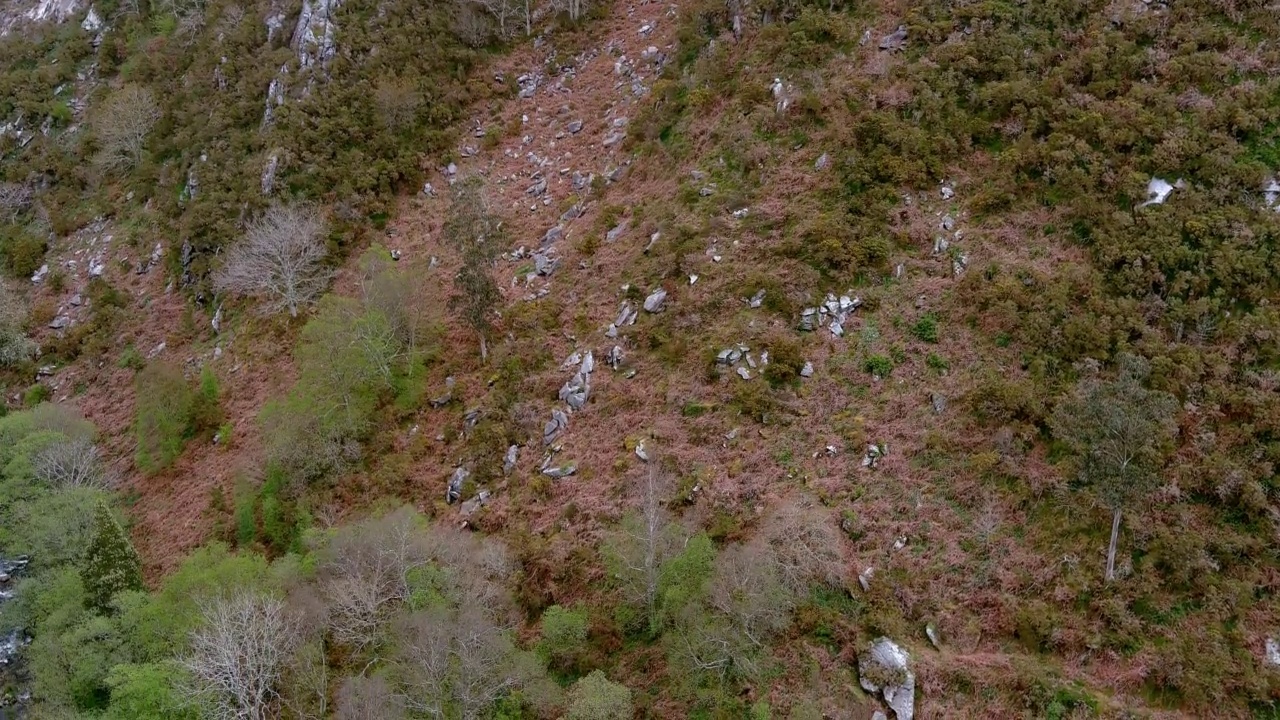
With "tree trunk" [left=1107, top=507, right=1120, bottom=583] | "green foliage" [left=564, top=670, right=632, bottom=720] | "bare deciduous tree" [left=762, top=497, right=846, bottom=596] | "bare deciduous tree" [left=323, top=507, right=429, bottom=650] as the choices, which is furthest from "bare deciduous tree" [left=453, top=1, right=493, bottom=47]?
"tree trunk" [left=1107, top=507, right=1120, bottom=583]

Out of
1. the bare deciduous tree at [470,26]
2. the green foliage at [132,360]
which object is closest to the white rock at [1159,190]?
the bare deciduous tree at [470,26]

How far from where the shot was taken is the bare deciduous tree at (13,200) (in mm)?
59844

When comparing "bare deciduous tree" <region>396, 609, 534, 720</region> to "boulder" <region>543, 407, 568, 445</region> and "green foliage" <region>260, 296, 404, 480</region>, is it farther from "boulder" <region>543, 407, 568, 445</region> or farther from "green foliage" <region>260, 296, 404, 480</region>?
Result: "green foliage" <region>260, 296, 404, 480</region>

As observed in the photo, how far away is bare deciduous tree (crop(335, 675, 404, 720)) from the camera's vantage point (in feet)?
71.1

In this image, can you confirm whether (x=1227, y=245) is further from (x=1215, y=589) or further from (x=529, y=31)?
(x=529, y=31)

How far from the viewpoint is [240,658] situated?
78.8ft

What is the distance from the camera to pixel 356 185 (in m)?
48.1

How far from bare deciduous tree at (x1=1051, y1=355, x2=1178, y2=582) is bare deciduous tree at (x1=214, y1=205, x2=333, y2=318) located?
40.5 metres

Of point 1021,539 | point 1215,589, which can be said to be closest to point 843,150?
point 1021,539

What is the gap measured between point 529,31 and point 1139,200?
45.4 m

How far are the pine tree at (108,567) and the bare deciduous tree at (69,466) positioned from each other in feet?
30.9

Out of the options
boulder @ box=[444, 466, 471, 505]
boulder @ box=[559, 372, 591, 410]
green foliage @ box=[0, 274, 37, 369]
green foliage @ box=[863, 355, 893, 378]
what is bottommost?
green foliage @ box=[863, 355, 893, 378]

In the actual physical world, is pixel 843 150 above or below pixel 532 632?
above

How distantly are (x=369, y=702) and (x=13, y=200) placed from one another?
2488 inches
